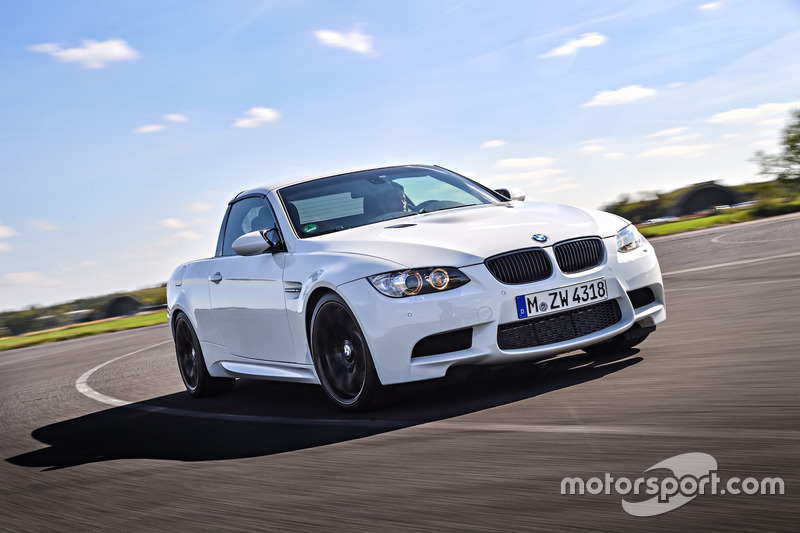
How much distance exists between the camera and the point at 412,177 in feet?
23.7

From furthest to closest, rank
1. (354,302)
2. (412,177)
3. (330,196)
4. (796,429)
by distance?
(412,177) → (330,196) → (354,302) → (796,429)

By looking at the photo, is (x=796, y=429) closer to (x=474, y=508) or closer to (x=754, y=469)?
(x=754, y=469)

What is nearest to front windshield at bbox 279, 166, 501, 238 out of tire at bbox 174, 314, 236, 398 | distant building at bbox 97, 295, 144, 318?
tire at bbox 174, 314, 236, 398

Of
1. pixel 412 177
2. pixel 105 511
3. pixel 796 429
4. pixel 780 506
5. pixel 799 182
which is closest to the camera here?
pixel 780 506

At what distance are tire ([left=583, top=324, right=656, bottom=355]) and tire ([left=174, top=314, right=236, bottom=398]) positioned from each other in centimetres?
335

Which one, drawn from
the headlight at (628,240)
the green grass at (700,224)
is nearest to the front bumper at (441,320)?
the headlight at (628,240)

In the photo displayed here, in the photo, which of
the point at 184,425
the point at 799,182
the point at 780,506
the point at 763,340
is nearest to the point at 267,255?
the point at 184,425

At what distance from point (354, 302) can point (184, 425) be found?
1997 millimetres

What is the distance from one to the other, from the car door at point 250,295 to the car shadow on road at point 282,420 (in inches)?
18.3

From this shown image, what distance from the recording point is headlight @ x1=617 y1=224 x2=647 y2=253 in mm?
5816

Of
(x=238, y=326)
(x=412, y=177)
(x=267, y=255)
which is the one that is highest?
(x=412, y=177)

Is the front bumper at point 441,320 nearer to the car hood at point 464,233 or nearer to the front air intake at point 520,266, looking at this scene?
the front air intake at point 520,266

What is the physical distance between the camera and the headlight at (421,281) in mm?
5184

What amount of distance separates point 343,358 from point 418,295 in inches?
30.5
